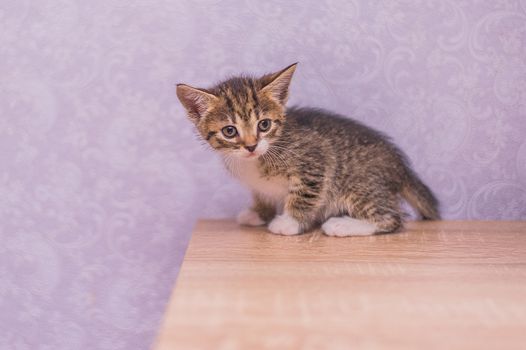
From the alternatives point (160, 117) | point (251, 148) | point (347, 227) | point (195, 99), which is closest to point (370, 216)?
point (347, 227)

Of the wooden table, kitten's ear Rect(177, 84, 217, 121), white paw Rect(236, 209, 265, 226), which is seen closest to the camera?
the wooden table

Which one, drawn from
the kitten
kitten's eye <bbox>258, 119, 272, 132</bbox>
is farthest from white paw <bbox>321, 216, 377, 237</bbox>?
kitten's eye <bbox>258, 119, 272, 132</bbox>

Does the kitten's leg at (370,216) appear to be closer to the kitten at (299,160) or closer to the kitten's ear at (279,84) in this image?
the kitten at (299,160)

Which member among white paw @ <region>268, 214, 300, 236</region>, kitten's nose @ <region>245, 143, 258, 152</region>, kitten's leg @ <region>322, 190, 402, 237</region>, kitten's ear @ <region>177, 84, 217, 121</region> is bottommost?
white paw @ <region>268, 214, 300, 236</region>

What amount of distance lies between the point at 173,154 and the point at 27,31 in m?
0.48

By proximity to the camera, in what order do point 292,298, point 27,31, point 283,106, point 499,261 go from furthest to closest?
point 27,31 → point 283,106 → point 499,261 → point 292,298

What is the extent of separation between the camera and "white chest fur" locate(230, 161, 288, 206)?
131 cm

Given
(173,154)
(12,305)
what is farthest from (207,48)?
(12,305)

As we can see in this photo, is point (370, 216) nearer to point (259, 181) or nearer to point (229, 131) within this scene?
point (259, 181)

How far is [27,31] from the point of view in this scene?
1.44 meters

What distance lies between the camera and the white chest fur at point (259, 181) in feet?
4.28

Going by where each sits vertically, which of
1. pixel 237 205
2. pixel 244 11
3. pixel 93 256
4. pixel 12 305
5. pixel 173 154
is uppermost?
pixel 244 11

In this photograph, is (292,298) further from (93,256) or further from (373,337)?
(93,256)

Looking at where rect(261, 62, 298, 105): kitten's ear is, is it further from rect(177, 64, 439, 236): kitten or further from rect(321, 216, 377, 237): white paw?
rect(321, 216, 377, 237): white paw
